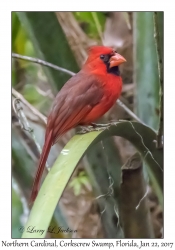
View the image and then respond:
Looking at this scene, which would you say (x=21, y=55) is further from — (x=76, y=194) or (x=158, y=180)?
(x=158, y=180)

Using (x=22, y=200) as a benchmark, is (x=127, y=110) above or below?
above

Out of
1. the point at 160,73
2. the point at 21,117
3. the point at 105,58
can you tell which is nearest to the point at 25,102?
the point at 21,117

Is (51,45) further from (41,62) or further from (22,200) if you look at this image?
(22,200)

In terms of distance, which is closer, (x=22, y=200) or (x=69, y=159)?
(x=69, y=159)

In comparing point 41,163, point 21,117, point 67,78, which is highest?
point 67,78

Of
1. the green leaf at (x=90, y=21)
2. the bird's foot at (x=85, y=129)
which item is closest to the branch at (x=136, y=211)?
the bird's foot at (x=85, y=129)

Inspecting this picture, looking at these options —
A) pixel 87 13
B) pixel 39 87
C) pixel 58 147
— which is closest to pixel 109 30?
pixel 87 13
